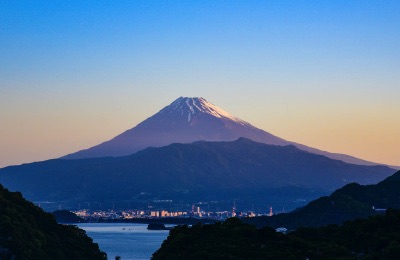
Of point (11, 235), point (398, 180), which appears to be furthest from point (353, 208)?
point (11, 235)

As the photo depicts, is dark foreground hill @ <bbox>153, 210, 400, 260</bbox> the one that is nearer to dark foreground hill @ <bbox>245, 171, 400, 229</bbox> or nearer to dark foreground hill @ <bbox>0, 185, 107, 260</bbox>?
dark foreground hill @ <bbox>0, 185, 107, 260</bbox>

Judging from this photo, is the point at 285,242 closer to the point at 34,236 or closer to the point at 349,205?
the point at 34,236

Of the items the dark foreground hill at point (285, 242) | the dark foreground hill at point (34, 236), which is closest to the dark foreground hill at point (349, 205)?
the dark foreground hill at point (34, 236)

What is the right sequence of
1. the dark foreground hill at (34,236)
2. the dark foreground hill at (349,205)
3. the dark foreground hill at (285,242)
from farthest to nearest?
1. the dark foreground hill at (349,205)
2. the dark foreground hill at (34,236)
3. the dark foreground hill at (285,242)

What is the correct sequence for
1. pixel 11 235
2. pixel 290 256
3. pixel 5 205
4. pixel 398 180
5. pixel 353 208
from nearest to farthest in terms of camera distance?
1. pixel 290 256
2. pixel 11 235
3. pixel 5 205
4. pixel 353 208
5. pixel 398 180

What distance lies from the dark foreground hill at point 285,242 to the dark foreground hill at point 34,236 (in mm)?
10869

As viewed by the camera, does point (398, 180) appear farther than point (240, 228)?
Yes

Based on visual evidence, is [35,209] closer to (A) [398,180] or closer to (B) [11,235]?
(B) [11,235]

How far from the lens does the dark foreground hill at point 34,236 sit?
7925 cm

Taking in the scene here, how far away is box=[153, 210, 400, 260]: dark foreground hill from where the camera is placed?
62.4 meters

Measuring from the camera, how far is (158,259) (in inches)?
2766

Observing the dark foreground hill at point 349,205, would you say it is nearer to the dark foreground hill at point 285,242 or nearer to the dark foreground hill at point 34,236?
the dark foreground hill at point 34,236

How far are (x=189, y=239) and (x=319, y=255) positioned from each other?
1102cm

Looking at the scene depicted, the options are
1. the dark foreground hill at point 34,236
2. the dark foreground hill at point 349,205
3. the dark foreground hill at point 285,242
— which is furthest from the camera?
the dark foreground hill at point 349,205
